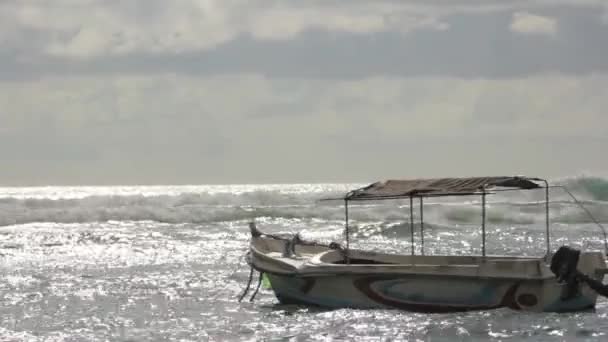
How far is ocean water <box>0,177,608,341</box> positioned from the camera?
48.8ft

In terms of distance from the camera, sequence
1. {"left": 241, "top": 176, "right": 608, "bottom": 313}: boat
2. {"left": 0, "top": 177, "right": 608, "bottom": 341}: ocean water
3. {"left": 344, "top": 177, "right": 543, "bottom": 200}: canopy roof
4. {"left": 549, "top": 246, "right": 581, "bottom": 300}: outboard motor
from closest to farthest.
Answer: {"left": 0, "top": 177, "right": 608, "bottom": 341}: ocean water, {"left": 549, "top": 246, "right": 581, "bottom": 300}: outboard motor, {"left": 241, "top": 176, "right": 608, "bottom": 313}: boat, {"left": 344, "top": 177, "right": 543, "bottom": 200}: canopy roof

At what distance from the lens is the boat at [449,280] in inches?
611

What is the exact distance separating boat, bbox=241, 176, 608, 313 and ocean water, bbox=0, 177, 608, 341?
22 cm

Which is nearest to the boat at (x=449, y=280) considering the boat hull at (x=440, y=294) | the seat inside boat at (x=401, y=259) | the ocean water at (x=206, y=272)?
the boat hull at (x=440, y=294)

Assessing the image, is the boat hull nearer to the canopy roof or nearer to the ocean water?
the ocean water

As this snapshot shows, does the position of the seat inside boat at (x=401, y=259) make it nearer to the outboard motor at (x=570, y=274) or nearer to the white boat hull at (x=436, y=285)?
the white boat hull at (x=436, y=285)

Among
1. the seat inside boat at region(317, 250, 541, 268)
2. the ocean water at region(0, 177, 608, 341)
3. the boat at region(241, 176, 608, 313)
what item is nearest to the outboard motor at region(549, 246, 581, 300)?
the boat at region(241, 176, 608, 313)

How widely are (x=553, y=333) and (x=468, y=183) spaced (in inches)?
127

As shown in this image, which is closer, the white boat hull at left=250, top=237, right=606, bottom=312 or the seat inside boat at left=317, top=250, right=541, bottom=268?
the white boat hull at left=250, top=237, right=606, bottom=312

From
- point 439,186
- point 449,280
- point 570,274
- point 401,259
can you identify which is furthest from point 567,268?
point 401,259

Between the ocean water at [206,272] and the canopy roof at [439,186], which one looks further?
the canopy roof at [439,186]

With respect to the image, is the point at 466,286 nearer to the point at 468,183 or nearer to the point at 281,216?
the point at 468,183

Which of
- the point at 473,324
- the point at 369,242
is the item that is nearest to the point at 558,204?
the point at 369,242

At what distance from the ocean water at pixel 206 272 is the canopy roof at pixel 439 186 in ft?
6.42
